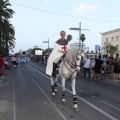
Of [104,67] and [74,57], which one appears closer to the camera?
[74,57]

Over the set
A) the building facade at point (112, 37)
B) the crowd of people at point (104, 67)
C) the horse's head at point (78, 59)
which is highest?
the building facade at point (112, 37)

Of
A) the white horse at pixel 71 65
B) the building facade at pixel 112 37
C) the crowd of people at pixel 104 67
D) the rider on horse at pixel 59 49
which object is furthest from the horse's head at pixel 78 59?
the building facade at pixel 112 37

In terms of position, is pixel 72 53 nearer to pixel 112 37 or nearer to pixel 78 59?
pixel 78 59

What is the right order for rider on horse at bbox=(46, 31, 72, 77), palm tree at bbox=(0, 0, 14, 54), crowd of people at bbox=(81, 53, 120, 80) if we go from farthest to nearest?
palm tree at bbox=(0, 0, 14, 54) < crowd of people at bbox=(81, 53, 120, 80) < rider on horse at bbox=(46, 31, 72, 77)

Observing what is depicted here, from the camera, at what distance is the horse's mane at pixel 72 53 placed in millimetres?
8834

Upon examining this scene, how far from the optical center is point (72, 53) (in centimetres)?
903

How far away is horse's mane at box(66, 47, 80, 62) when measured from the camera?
8.83 m

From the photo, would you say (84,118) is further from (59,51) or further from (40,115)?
(59,51)

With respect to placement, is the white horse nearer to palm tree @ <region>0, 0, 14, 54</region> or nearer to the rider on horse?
the rider on horse

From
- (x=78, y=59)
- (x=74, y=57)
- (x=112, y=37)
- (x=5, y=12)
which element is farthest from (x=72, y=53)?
(x=112, y=37)

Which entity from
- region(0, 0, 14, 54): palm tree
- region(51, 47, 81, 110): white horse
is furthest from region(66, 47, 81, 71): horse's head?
region(0, 0, 14, 54): palm tree

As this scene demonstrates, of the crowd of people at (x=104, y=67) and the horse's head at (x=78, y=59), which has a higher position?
the horse's head at (x=78, y=59)

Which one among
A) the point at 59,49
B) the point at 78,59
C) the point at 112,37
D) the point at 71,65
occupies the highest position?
the point at 112,37

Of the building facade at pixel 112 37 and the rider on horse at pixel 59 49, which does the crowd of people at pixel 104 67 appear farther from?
the building facade at pixel 112 37
